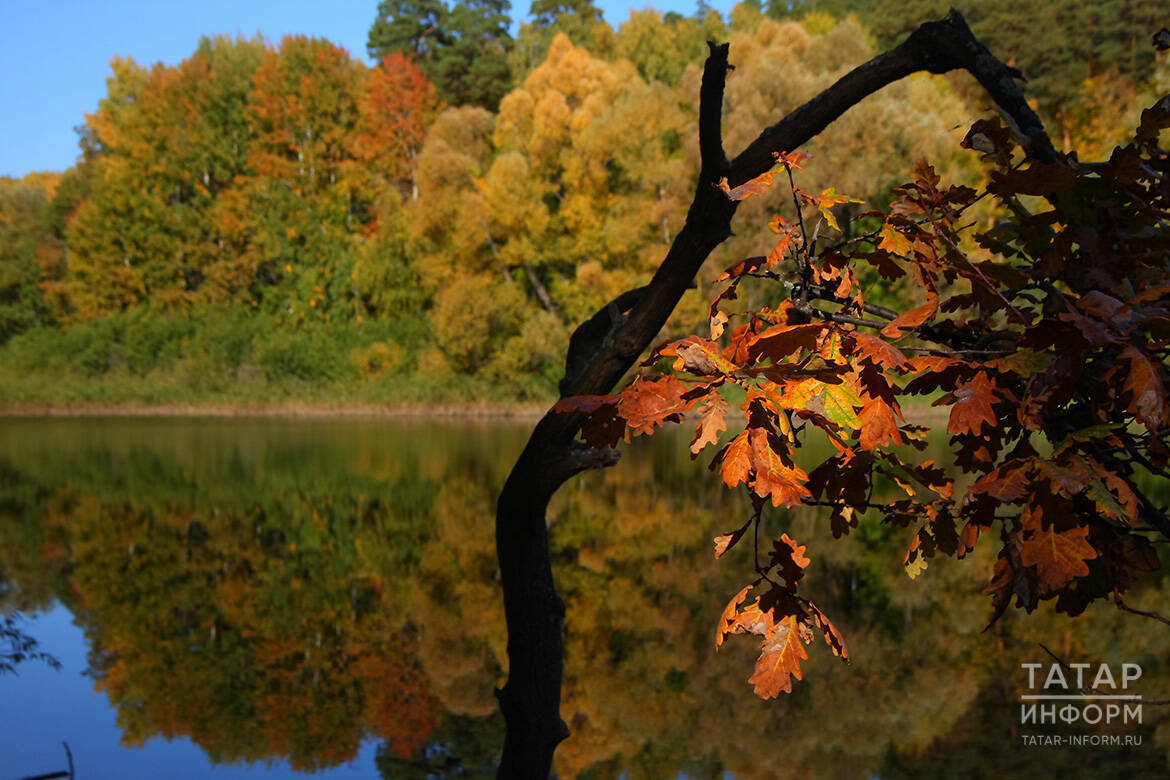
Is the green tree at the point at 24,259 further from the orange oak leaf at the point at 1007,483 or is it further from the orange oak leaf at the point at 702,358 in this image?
the orange oak leaf at the point at 1007,483

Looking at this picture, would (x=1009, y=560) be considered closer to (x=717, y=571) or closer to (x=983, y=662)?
(x=983, y=662)

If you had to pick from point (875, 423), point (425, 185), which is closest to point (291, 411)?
point (425, 185)

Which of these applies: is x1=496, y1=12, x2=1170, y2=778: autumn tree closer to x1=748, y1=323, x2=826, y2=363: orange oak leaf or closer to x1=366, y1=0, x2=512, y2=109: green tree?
x1=748, y1=323, x2=826, y2=363: orange oak leaf

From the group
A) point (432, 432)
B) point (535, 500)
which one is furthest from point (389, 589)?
point (432, 432)

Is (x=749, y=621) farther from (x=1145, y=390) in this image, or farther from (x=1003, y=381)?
(x=1145, y=390)

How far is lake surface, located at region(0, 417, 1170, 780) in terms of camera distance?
5.52 metres

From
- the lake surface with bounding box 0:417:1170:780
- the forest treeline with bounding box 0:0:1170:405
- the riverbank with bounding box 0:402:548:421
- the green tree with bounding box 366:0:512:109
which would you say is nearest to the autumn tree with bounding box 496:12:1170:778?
the lake surface with bounding box 0:417:1170:780

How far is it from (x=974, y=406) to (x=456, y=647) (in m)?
6.75

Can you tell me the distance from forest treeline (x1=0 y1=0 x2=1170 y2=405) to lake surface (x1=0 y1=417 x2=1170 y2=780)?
47.8 ft

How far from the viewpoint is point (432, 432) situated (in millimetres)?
22609

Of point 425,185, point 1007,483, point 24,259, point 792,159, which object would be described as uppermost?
point 425,185

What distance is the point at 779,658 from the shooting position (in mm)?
1493

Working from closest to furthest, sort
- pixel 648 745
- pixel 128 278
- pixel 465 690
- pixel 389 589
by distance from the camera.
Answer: pixel 648 745 < pixel 465 690 < pixel 389 589 < pixel 128 278

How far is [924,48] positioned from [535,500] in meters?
1.30
